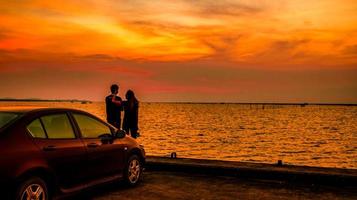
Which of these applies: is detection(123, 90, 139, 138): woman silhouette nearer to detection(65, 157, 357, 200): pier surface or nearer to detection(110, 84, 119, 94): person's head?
detection(110, 84, 119, 94): person's head

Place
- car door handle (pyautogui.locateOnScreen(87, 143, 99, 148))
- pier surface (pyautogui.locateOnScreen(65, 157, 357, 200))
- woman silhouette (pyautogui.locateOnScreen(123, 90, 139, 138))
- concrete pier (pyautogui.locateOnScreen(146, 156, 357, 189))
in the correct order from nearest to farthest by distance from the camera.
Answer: car door handle (pyautogui.locateOnScreen(87, 143, 99, 148)) < pier surface (pyautogui.locateOnScreen(65, 157, 357, 200)) < concrete pier (pyautogui.locateOnScreen(146, 156, 357, 189)) < woman silhouette (pyautogui.locateOnScreen(123, 90, 139, 138))

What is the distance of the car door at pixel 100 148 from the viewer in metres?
7.21

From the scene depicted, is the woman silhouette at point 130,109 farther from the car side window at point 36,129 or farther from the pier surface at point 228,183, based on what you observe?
the car side window at point 36,129

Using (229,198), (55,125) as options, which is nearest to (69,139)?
(55,125)

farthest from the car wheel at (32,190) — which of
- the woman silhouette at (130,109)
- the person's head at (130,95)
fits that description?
the person's head at (130,95)

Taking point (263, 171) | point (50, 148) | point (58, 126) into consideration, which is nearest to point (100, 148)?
point (58, 126)

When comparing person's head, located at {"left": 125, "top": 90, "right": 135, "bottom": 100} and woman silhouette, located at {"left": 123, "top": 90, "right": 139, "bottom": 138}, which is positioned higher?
person's head, located at {"left": 125, "top": 90, "right": 135, "bottom": 100}

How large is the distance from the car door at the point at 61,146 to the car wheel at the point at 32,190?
31cm

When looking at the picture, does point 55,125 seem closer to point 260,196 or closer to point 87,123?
point 87,123

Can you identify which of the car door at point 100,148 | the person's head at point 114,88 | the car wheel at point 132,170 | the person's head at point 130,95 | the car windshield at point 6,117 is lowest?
the car wheel at point 132,170

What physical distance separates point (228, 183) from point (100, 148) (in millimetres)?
2908

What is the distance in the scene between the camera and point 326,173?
8.78m

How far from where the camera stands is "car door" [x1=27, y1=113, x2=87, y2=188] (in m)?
6.21

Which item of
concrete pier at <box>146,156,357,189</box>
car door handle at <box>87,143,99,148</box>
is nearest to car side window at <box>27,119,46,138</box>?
car door handle at <box>87,143,99,148</box>
